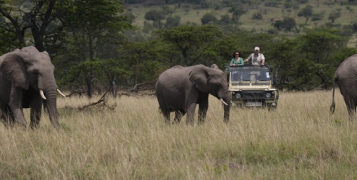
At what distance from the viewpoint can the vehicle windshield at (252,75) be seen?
14.5m

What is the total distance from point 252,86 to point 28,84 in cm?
729

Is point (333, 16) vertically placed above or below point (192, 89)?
above

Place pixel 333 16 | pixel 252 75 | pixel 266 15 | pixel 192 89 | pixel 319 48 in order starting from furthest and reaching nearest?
pixel 266 15 < pixel 333 16 < pixel 319 48 < pixel 252 75 < pixel 192 89

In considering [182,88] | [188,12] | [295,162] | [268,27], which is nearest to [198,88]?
[182,88]

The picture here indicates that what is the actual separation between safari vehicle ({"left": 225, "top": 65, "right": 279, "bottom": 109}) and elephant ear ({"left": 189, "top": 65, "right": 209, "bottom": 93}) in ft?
14.2

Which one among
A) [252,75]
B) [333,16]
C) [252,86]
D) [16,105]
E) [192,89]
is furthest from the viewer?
[333,16]

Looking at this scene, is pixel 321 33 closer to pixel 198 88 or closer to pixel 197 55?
pixel 197 55

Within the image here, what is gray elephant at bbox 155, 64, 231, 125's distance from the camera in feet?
31.3

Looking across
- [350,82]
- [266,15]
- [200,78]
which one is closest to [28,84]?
[200,78]

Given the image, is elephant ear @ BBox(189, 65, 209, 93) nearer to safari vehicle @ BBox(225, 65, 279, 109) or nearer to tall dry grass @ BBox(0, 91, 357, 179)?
tall dry grass @ BBox(0, 91, 357, 179)

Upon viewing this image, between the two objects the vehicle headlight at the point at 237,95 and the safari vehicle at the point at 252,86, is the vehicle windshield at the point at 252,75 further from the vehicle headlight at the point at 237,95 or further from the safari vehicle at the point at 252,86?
the vehicle headlight at the point at 237,95

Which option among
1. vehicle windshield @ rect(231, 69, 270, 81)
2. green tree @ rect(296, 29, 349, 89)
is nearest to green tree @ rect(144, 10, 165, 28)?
green tree @ rect(296, 29, 349, 89)

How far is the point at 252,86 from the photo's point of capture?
14.3 meters

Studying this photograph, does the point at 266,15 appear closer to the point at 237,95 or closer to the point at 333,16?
the point at 333,16
